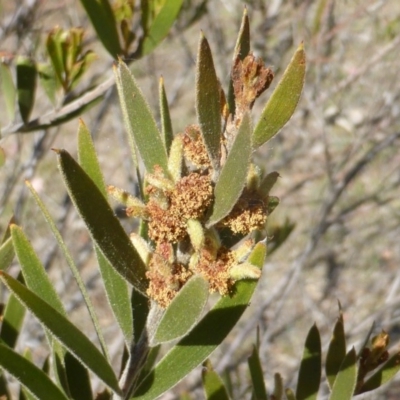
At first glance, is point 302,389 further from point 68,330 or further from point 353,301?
point 353,301

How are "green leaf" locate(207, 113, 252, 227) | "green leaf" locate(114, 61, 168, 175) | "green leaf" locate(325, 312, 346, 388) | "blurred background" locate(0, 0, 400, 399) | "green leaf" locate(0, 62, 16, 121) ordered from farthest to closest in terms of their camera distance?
"blurred background" locate(0, 0, 400, 399), "green leaf" locate(0, 62, 16, 121), "green leaf" locate(325, 312, 346, 388), "green leaf" locate(114, 61, 168, 175), "green leaf" locate(207, 113, 252, 227)

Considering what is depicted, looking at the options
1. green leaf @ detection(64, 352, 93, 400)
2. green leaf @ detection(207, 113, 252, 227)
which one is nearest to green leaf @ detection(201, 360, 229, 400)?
green leaf @ detection(64, 352, 93, 400)

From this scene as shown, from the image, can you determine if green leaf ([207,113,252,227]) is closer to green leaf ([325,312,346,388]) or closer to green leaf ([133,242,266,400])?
green leaf ([133,242,266,400])

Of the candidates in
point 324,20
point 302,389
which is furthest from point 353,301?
point 302,389

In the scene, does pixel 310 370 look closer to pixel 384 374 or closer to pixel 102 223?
pixel 384 374

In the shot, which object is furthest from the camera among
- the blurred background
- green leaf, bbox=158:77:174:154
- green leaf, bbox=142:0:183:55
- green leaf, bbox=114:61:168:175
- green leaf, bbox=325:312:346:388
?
the blurred background

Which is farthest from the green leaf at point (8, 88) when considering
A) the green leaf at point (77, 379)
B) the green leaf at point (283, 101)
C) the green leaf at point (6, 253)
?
the green leaf at point (283, 101)

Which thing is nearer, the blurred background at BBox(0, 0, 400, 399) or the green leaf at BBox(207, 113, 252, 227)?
the green leaf at BBox(207, 113, 252, 227)

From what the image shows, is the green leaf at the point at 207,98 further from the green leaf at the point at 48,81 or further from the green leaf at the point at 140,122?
the green leaf at the point at 48,81
